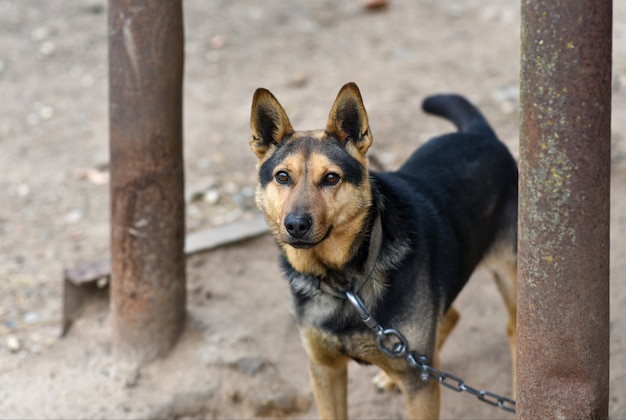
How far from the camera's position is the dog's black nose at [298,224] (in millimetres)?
3244

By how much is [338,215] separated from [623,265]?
8.75ft

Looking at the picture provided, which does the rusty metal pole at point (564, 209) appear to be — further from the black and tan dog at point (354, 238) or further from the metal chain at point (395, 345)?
the black and tan dog at point (354, 238)

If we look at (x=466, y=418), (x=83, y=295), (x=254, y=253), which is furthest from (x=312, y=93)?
(x=466, y=418)

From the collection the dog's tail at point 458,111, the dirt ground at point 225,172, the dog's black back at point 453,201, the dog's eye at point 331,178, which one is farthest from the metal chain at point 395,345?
the dog's tail at point 458,111

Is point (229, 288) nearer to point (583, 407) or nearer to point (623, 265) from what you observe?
point (623, 265)

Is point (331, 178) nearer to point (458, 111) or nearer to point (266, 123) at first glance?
point (266, 123)

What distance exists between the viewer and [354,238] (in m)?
3.59

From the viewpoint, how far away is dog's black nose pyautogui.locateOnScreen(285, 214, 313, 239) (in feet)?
10.6

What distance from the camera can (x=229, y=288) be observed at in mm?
5555

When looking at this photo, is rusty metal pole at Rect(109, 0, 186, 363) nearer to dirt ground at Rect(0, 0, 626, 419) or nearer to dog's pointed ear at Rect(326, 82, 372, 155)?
dirt ground at Rect(0, 0, 626, 419)

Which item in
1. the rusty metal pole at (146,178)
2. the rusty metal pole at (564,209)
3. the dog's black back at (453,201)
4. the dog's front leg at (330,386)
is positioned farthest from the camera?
the rusty metal pole at (146,178)

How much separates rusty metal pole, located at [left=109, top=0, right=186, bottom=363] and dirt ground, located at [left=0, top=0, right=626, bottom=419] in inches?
9.7

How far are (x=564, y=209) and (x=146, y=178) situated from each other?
102 inches

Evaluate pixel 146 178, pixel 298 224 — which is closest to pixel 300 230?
pixel 298 224
